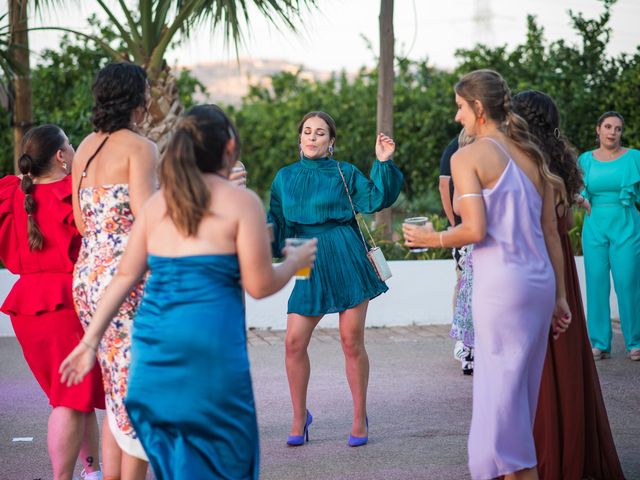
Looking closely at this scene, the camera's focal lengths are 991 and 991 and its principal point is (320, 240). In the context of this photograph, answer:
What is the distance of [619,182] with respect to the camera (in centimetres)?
833

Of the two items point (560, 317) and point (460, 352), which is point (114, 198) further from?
point (460, 352)

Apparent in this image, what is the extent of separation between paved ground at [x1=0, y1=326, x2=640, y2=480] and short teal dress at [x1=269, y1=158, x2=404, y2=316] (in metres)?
0.86

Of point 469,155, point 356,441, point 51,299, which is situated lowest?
point 356,441

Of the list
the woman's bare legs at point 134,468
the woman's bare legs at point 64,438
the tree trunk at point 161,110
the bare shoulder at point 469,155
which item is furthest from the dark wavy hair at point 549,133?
the tree trunk at point 161,110

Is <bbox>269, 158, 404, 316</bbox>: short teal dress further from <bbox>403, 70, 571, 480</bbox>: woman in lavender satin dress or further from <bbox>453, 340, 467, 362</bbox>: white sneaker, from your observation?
<bbox>453, 340, 467, 362</bbox>: white sneaker

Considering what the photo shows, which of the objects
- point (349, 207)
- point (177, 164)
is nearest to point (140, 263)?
point (177, 164)

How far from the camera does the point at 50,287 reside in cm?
468

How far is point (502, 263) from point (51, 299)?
6.91 ft

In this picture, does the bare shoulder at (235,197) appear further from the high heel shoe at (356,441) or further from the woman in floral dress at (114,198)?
the high heel shoe at (356,441)

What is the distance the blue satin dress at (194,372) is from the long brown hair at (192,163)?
16 cm

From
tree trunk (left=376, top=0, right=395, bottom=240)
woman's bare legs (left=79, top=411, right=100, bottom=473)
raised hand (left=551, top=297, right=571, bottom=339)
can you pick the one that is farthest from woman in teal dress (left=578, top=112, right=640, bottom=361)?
woman's bare legs (left=79, top=411, right=100, bottom=473)

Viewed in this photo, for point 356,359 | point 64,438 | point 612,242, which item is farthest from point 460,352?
point 64,438

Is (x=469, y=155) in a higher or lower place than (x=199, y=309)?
higher

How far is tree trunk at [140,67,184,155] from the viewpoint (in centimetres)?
1065
